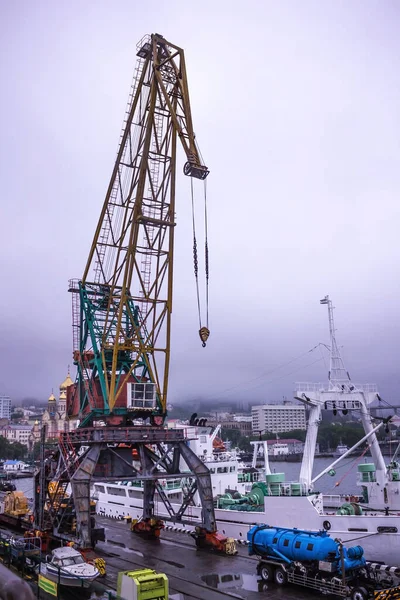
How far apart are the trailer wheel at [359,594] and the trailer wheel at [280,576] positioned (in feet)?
11.0

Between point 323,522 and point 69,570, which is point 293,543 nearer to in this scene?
point 323,522

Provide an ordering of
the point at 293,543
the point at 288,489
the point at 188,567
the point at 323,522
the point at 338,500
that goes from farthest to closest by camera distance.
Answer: the point at 338,500, the point at 288,489, the point at 323,522, the point at 188,567, the point at 293,543

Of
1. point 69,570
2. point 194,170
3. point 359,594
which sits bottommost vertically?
point 359,594

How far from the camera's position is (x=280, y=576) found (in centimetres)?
2020

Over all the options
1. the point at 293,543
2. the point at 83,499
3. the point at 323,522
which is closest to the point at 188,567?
the point at 83,499

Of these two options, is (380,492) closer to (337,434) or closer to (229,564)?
(229,564)

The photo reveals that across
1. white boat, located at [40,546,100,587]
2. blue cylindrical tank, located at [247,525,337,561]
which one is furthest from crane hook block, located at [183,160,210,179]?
white boat, located at [40,546,100,587]

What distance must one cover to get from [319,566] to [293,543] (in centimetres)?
136

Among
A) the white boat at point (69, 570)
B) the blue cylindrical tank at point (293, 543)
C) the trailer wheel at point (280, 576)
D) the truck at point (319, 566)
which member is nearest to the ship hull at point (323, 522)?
the truck at point (319, 566)

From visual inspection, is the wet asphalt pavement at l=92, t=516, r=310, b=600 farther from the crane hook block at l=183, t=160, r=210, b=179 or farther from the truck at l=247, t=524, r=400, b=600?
the crane hook block at l=183, t=160, r=210, b=179

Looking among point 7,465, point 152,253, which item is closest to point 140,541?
point 152,253

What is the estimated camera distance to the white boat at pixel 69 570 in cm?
1733

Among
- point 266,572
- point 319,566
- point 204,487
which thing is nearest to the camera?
point 319,566

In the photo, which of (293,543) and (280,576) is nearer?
(293,543)
